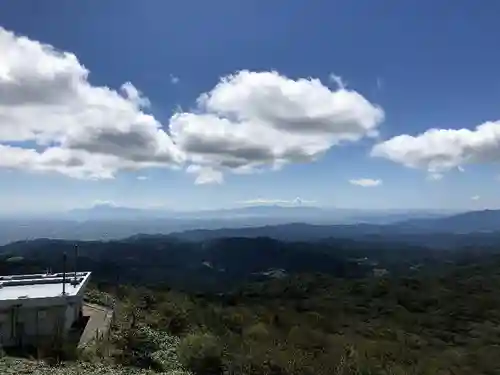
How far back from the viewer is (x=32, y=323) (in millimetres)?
17281

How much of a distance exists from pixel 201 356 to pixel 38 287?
8788mm

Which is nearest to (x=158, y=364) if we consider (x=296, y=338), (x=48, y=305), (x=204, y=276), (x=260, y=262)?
(x=48, y=305)

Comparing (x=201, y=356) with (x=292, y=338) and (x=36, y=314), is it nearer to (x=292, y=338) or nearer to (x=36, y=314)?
(x=36, y=314)

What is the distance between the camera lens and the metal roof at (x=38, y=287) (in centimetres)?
1830

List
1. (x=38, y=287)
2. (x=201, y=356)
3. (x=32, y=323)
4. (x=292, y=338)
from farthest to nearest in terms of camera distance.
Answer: (x=292, y=338) → (x=38, y=287) → (x=32, y=323) → (x=201, y=356)

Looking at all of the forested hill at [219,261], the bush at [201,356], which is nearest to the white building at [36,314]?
the bush at [201,356]

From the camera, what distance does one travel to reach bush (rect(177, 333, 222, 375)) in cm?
1526

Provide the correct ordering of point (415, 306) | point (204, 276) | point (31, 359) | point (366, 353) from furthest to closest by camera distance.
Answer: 1. point (204, 276)
2. point (415, 306)
3. point (366, 353)
4. point (31, 359)

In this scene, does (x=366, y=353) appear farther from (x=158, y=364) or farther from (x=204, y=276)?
(x=204, y=276)

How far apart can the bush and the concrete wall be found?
448 cm

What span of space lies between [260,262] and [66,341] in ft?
352

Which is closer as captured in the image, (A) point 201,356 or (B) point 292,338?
(A) point 201,356

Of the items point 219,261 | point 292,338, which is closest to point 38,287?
point 292,338

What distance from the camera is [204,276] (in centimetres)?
9531
